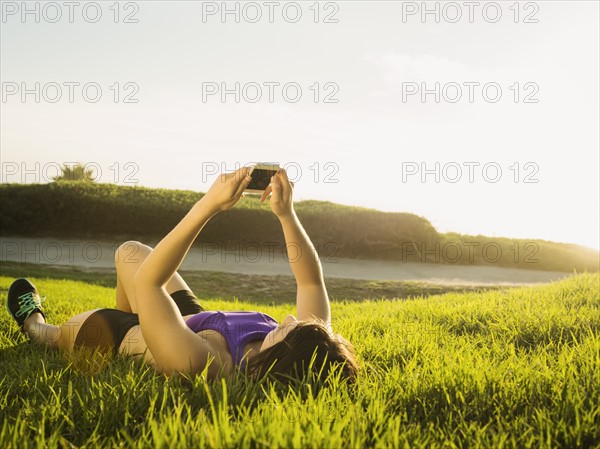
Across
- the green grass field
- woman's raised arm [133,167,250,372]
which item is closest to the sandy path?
the green grass field

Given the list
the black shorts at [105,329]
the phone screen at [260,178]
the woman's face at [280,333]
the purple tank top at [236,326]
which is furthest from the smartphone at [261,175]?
the black shorts at [105,329]

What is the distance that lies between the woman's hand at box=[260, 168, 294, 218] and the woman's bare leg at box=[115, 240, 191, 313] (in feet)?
3.71

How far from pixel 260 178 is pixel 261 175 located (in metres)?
0.01

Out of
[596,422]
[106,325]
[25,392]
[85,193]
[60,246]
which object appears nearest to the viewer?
[596,422]

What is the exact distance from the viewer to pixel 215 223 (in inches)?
487

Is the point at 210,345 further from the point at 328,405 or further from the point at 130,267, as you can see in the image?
the point at 130,267

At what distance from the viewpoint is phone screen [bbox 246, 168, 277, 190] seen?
220cm

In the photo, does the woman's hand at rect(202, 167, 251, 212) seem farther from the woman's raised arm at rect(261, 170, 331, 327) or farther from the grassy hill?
the grassy hill

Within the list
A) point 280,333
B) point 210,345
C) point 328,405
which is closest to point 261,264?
point 210,345

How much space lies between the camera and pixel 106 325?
9.61ft

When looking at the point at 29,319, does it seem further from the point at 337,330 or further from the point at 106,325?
the point at 337,330

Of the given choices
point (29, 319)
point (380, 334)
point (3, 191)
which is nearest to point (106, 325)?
point (29, 319)

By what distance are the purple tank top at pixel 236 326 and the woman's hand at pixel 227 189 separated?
647mm

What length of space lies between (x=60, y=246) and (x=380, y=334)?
987 centimetres
